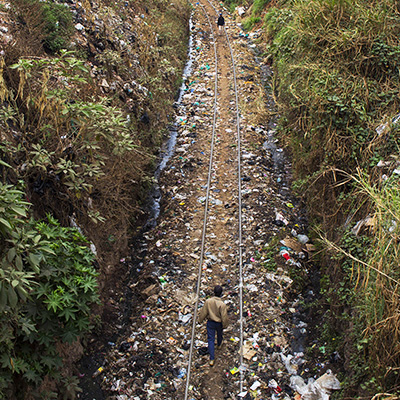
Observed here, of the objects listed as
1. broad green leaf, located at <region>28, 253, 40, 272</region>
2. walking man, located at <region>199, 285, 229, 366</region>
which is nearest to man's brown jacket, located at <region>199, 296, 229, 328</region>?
walking man, located at <region>199, 285, 229, 366</region>

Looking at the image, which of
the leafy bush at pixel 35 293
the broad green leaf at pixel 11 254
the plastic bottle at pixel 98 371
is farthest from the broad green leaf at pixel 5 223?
the plastic bottle at pixel 98 371

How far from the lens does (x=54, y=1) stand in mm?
9312

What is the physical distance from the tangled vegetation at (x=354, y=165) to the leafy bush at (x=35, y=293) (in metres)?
3.28

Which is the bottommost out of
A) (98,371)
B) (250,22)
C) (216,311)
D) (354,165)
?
(98,371)

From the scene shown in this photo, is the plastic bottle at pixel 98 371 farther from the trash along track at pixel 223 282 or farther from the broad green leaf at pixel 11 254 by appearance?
the broad green leaf at pixel 11 254

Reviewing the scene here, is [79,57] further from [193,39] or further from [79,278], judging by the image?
[193,39]

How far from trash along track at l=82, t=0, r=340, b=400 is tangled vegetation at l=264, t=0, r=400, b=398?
59cm

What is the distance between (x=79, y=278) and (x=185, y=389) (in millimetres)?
2077

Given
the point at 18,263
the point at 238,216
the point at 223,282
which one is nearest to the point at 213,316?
the point at 223,282

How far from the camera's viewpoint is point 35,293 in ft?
13.6

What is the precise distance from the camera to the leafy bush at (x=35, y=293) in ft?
12.0

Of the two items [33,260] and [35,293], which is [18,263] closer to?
[33,260]

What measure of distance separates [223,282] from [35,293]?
323 centimetres

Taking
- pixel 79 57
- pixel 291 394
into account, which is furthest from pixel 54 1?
pixel 291 394
